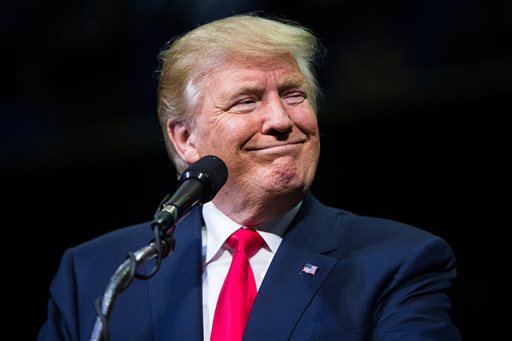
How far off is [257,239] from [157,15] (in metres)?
2.53

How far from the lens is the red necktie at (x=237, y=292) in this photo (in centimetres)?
232

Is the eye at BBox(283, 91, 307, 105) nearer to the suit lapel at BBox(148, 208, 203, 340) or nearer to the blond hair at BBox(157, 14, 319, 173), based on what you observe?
the blond hair at BBox(157, 14, 319, 173)

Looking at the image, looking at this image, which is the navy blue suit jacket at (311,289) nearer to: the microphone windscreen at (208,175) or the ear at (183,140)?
the ear at (183,140)

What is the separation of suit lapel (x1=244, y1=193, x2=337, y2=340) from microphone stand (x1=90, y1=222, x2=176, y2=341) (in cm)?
58

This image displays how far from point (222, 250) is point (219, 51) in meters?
0.58

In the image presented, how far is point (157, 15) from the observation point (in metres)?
4.74

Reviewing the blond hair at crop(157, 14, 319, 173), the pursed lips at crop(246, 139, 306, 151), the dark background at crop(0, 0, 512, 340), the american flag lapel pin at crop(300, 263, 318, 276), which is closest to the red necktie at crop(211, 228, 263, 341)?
the american flag lapel pin at crop(300, 263, 318, 276)

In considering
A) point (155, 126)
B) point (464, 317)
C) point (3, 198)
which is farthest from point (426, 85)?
point (3, 198)

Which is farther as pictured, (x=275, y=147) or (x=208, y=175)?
(x=275, y=147)

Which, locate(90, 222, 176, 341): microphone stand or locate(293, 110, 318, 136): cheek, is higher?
locate(293, 110, 318, 136): cheek

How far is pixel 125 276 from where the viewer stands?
1729 mm

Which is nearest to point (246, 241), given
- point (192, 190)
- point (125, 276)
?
point (192, 190)

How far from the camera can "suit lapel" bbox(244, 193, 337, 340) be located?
230 centimetres

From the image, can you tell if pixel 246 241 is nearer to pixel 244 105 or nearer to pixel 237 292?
pixel 237 292
